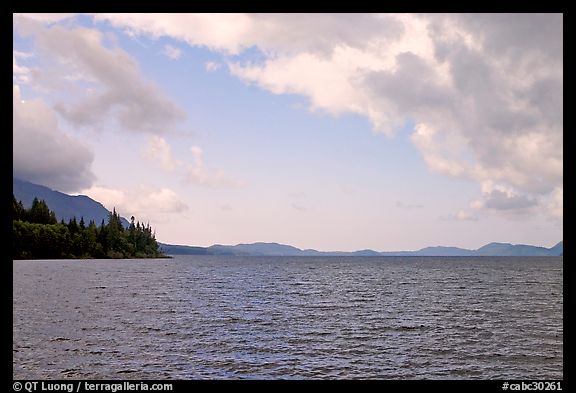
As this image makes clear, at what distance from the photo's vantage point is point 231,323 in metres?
41.5

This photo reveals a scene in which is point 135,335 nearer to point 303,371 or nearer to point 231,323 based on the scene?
point 231,323

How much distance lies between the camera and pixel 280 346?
31312mm

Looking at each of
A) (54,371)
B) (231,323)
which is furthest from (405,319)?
(54,371)
